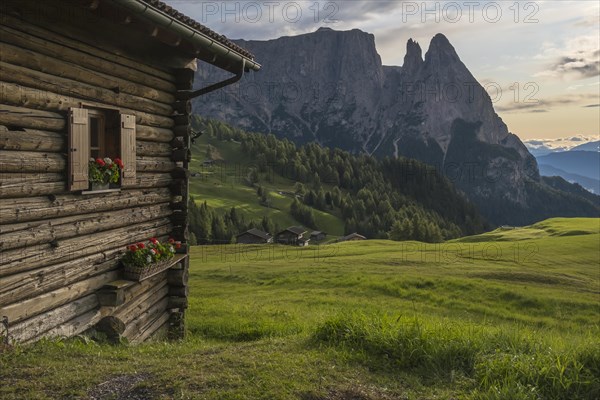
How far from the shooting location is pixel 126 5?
8.19 meters

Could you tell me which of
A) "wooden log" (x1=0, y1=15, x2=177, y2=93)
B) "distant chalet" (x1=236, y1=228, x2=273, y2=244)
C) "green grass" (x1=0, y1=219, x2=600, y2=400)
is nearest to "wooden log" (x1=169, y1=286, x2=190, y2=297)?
"green grass" (x1=0, y1=219, x2=600, y2=400)

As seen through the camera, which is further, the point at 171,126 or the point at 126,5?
the point at 171,126

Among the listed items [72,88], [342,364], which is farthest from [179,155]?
[342,364]

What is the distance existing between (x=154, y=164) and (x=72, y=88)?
3.16 m

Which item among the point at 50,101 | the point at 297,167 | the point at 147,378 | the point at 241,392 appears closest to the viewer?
the point at 241,392

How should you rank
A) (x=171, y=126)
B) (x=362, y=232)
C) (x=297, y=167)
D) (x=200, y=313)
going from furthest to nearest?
1. (x=297, y=167)
2. (x=362, y=232)
3. (x=200, y=313)
4. (x=171, y=126)

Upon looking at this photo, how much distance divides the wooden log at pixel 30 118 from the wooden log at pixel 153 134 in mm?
2486

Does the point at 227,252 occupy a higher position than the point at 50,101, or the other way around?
the point at 50,101

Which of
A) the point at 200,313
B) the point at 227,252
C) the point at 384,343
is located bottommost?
the point at 227,252

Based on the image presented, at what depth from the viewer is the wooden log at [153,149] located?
10.8m

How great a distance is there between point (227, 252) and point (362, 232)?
94.5 metres

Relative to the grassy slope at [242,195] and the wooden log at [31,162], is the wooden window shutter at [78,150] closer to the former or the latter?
the wooden log at [31,162]

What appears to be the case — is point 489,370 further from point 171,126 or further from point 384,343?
point 171,126

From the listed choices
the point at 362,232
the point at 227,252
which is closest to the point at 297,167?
the point at 362,232
